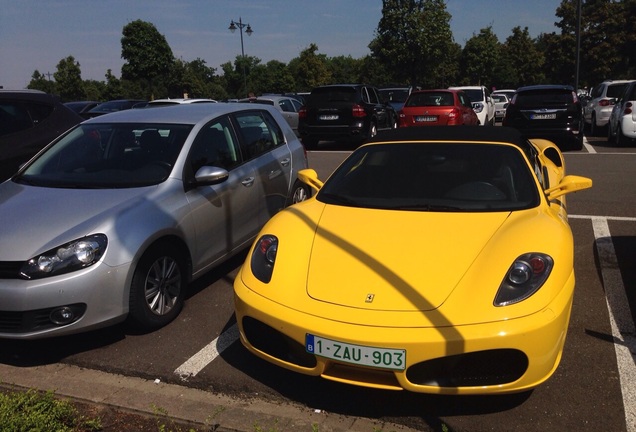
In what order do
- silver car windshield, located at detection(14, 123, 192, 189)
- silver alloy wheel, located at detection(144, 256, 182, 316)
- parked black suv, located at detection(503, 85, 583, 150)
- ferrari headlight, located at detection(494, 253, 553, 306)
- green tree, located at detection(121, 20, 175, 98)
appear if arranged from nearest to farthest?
ferrari headlight, located at detection(494, 253, 553, 306)
silver alloy wheel, located at detection(144, 256, 182, 316)
silver car windshield, located at detection(14, 123, 192, 189)
parked black suv, located at detection(503, 85, 583, 150)
green tree, located at detection(121, 20, 175, 98)

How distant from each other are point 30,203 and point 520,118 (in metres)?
12.3

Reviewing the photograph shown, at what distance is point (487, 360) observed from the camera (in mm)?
2840

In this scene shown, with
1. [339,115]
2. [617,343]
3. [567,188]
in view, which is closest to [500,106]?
[339,115]

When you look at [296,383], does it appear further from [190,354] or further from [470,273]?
[470,273]

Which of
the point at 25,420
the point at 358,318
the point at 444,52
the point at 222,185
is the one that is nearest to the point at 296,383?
the point at 358,318

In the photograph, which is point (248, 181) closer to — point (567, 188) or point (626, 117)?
point (567, 188)

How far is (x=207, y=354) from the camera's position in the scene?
12.7 feet

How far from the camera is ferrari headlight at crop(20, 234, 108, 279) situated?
11.9 feet

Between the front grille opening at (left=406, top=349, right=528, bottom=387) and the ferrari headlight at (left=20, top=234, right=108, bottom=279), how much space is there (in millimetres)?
2149

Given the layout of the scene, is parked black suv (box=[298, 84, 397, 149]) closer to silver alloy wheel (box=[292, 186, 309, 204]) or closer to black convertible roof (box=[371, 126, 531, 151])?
silver alloy wheel (box=[292, 186, 309, 204])

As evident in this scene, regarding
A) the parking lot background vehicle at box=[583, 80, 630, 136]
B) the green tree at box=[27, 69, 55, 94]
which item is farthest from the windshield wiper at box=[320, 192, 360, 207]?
the green tree at box=[27, 69, 55, 94]

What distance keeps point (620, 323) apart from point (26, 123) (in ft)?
21.4

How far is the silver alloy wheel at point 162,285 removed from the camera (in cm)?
412

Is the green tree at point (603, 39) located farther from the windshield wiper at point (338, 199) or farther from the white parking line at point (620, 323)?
the windshield wiper at point (338, 199)
